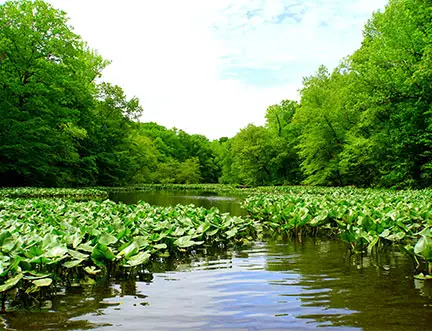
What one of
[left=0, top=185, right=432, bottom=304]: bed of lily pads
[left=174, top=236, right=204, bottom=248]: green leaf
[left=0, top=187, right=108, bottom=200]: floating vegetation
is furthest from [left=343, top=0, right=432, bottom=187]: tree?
[left=174, top=236, right=204, bottom=248]: green leaf

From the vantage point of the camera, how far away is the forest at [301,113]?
21.3m

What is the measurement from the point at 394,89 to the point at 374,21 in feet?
39.1

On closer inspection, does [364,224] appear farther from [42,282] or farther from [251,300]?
[42,282]

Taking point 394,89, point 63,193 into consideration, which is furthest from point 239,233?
point 394,89

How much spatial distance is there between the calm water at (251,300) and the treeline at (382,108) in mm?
16752

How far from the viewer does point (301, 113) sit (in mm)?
38875

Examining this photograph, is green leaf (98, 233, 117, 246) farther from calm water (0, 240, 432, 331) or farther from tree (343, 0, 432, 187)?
tree (343, 0, 432, 187)

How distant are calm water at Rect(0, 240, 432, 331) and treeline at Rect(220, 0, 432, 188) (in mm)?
16752

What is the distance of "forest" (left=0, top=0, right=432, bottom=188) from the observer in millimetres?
21297

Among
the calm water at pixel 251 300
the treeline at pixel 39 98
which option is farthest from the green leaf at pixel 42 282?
the treeline at pixel 39 98

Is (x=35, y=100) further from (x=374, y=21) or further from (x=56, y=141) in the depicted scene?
(x=374, y=21)

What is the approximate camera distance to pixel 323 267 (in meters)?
4.96

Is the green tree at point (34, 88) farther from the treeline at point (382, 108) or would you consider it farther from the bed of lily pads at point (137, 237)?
the treeline at point (382, 108)

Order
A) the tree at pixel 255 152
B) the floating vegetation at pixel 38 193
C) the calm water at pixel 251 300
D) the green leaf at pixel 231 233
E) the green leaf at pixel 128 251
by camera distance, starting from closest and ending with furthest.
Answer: the calm water at pixel 251 300, the green leaf at pixel 128 251, the green leaf at pixel 231 233, the floating vegetation at pixel 38 193, the tree at pixel 255 152
